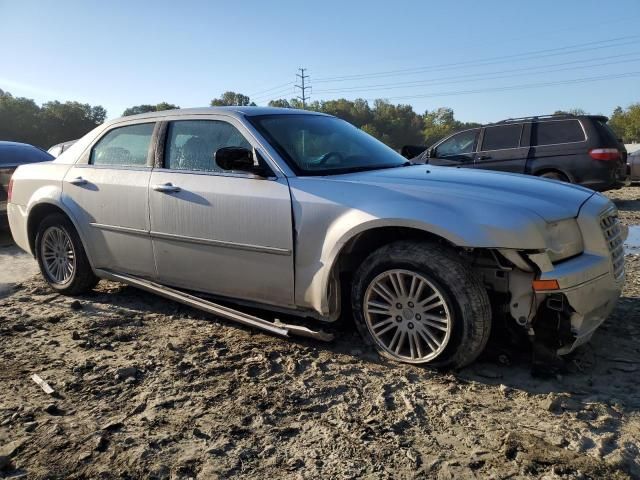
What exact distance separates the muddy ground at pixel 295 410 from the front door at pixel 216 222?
0.44 metres

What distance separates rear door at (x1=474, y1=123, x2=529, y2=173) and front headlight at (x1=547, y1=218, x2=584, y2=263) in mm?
7013

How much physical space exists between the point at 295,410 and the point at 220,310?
1.31 meters

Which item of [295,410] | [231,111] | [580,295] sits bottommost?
[295,410]

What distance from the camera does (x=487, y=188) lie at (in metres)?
3.15

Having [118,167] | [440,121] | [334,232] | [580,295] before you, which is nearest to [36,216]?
[118,167]

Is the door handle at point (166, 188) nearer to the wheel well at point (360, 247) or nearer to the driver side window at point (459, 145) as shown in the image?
the wheel well at point (360, 247)

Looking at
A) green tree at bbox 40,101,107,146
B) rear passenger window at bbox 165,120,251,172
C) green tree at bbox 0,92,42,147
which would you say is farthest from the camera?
green tree at bbox 40,101,107,146

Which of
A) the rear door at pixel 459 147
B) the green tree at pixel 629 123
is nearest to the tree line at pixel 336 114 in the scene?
the green tree at pixel 629 123

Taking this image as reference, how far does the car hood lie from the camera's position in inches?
118

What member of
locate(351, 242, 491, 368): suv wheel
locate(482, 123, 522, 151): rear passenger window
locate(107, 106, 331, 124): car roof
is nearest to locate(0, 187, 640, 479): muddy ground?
locate(351, 242, 491, 368): suv wheel

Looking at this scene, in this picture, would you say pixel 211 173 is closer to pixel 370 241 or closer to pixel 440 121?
pixel 370 241

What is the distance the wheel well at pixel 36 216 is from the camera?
493 cm

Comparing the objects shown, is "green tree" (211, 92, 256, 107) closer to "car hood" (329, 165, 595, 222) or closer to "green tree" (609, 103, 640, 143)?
"car hood" (329, 165, 595, 222)

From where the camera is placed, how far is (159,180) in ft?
13.4
